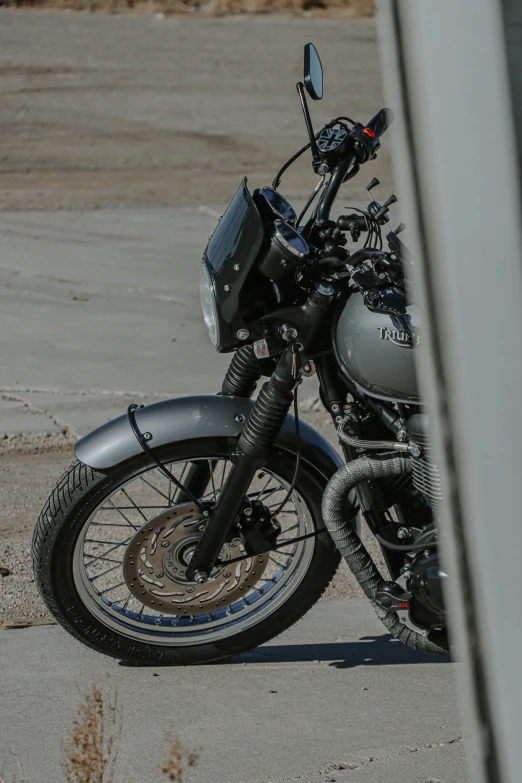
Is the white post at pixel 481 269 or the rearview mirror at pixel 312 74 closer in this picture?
the white post at pixel 481 269

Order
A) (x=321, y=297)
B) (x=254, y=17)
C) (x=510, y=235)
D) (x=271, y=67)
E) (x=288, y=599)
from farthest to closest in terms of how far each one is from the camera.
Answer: (x=254, y=17), (x=271, y=67), (x=288, y=599), (x=321, y=297), (x=510, y=235)

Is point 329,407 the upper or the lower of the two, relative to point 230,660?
upper

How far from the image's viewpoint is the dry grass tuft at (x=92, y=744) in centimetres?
232

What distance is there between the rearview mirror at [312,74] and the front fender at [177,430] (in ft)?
2.95

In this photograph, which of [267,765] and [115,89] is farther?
[115,89]

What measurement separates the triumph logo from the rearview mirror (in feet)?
2.13

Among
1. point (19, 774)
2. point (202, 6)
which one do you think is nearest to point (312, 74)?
point (19, 774)

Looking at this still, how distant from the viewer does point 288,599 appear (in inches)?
127

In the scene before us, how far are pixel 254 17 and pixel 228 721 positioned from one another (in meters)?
23.6

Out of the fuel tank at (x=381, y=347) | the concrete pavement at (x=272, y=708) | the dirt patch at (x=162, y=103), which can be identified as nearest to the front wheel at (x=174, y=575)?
the concrete pavement at (x=272, y=708)

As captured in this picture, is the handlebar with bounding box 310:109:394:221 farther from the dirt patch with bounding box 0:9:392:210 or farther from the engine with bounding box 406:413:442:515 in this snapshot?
the dirt patch with bounding box 0:9:392:210

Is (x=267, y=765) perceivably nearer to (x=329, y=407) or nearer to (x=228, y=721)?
(x=228, y=721)

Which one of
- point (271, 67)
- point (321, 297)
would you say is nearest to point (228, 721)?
point (321, 297)

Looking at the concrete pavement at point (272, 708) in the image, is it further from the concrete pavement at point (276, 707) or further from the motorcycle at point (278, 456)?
the motorcycle at point (278, 456)
